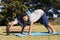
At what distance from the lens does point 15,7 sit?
2678cm

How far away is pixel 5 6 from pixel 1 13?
989 mm

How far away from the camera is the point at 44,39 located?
8234 millimetres

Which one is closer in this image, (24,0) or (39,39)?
(39,39)

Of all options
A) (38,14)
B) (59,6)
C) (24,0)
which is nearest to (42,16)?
(38,14)

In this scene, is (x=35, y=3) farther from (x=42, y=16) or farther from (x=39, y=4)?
(x=42, y=16)

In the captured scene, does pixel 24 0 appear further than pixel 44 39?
Yes

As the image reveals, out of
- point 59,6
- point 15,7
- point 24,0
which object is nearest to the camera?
point 15,7

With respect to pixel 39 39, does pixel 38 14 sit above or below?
above

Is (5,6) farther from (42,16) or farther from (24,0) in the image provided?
(42,16)

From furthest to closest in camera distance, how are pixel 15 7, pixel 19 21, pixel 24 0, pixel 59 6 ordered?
pixel 59 6
pixel 24 0
pixel 15 7
pixel 19 21

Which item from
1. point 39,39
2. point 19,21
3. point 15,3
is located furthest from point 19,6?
point 39,39

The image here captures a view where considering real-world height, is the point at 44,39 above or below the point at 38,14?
below

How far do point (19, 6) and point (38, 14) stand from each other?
56.8ft

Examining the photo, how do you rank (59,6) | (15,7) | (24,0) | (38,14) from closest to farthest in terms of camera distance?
(38,14) < (15,7) < (24,0) < (59,6)
